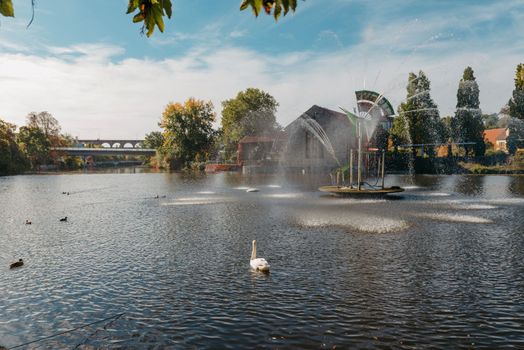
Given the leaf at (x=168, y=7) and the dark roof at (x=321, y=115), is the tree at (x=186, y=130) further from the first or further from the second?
the leaf at (x=168, y=7)

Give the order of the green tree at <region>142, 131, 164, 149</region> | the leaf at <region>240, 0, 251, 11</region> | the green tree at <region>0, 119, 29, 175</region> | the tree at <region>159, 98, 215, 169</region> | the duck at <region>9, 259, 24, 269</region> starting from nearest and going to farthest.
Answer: the leaf at <region>240, 0, 251, 11</region>, the duck at <region>9, 259, 24, 269</region>, the green tree at <region>0, 119, 29, 175</region>, the tree at <region>159, 98, 215, 169</region>, the green tree at <region>142, 131, 164, 149</region>

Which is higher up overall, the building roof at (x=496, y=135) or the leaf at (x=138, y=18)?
the building roof at (x=496, y=135)

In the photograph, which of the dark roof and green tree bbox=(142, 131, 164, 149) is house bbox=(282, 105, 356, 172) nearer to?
the dark roof

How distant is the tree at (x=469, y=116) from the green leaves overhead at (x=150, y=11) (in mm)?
110615

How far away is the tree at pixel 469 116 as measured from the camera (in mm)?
103000

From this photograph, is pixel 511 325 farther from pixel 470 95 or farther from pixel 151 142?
pixel 151 142

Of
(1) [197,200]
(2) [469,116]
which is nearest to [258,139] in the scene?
(2) [469,116]

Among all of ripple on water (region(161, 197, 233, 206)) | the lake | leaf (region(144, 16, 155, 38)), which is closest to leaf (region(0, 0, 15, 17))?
leaf (region(144, 16, 155, 38))

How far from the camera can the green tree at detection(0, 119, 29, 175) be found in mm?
115812

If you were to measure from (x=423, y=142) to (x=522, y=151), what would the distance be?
22980mm

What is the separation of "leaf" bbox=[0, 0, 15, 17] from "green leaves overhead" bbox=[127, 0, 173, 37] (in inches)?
49.8

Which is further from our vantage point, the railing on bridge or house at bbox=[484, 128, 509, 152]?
the railing on bridge

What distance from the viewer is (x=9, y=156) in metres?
117

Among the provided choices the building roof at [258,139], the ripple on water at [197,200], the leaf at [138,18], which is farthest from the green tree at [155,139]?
the leaf at [138,18]
